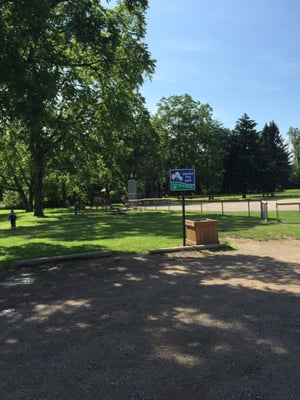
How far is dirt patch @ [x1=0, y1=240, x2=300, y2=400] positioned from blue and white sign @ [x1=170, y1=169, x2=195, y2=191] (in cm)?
315

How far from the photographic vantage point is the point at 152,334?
4.45 m

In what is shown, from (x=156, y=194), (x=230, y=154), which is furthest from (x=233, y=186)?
(x=156, y=194)

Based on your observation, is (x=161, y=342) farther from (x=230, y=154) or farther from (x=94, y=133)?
(x=230, y=154)

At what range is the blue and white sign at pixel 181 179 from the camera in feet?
35.0

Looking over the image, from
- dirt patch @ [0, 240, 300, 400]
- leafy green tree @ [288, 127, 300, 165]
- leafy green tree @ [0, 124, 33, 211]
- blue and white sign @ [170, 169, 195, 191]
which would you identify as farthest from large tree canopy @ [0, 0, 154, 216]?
leafy green tree @ [288, 127, 300, 165]

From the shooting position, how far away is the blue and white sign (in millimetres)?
10672

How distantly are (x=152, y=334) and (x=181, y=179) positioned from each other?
6.69 m

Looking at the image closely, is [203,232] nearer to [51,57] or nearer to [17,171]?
[51,57]

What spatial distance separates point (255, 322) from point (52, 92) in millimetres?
8205

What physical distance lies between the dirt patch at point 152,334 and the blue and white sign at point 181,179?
124 inches

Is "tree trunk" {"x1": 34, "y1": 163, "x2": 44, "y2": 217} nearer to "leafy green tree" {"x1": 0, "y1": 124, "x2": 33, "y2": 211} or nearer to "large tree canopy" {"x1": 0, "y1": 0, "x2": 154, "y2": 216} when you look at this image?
"leafy green tree" {"x1": 0, "y1": 124, "x2": 33, "y2": 211}

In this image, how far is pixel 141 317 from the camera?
5.07 m

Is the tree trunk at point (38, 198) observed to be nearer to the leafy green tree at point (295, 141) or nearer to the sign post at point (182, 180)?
the sign post at point (182, 180)

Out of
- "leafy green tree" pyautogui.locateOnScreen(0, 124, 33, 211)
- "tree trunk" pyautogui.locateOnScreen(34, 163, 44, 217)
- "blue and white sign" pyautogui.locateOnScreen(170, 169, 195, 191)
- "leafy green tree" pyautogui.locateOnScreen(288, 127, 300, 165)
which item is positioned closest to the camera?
"blue and white sign" pyautogui.locateOnScreen(170, 169, 195, 191)
